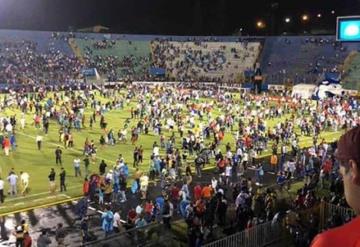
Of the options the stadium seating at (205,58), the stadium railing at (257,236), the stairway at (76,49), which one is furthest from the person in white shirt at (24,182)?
the stadium seating at (205,58)

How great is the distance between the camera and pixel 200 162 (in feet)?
83.4

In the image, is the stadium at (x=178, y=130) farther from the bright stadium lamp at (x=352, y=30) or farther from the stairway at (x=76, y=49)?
the stairway at (x=76, y=49)

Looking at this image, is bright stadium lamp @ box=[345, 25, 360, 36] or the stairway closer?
bright stadium lamp @ box=[345, 25, 360, 36]

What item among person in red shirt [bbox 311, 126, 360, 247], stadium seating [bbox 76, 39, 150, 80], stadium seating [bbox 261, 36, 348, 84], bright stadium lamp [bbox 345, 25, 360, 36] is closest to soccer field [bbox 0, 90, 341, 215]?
bright stadium lamp [bbox 345, 25, 360, 36]

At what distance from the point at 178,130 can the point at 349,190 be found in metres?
34.2

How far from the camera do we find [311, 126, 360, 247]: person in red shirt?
60.4 inches

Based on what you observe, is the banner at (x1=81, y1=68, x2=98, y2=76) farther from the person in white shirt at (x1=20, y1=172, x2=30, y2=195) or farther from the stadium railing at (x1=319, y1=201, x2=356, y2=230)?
the stadium railing at (x1=319, y1=201, x2=356, y2=230)

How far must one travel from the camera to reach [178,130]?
1410 inches

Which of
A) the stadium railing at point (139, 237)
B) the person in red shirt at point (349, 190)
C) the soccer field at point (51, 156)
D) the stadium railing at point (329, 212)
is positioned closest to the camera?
the person in red shirt at point (349, 190)

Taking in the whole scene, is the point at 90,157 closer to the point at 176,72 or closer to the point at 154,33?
the point at 176,72

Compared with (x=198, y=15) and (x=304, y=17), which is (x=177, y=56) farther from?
(x=304, y=17)

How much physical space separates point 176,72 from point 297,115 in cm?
3145

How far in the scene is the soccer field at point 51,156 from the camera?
2064 cm

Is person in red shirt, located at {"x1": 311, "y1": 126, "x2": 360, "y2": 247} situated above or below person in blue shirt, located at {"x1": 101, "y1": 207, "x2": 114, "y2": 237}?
above
